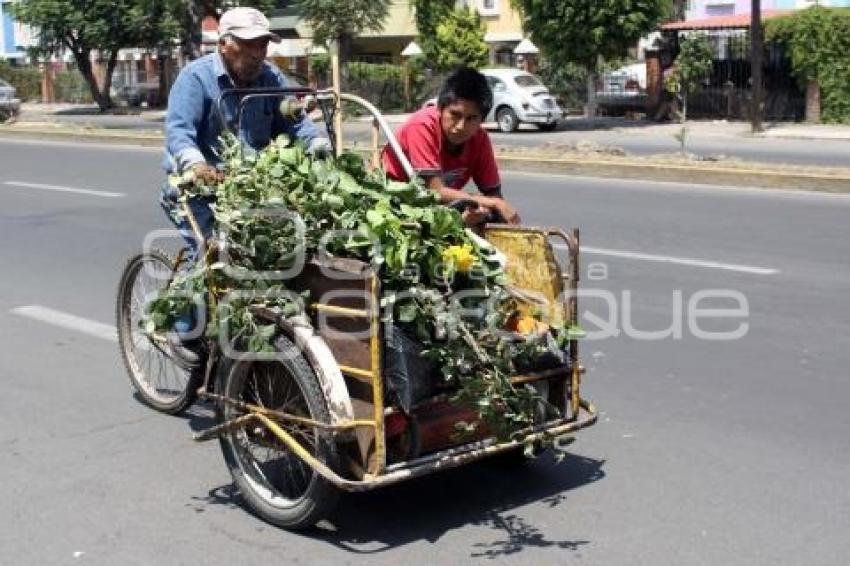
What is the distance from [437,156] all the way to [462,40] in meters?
35.1

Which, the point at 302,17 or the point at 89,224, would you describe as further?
the point at 302,17

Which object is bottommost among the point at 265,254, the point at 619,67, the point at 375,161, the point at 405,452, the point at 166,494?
the point at 166,494

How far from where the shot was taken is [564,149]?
19.1 metres

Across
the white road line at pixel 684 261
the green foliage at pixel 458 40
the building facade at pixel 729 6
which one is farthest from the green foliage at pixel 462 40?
the white road line at pixel 684 261

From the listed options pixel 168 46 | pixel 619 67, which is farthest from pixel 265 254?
pixel 168 46

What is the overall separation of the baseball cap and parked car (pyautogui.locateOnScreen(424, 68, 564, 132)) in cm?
2409

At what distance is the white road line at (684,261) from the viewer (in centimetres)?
905

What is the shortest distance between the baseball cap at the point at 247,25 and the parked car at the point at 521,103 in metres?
24.1

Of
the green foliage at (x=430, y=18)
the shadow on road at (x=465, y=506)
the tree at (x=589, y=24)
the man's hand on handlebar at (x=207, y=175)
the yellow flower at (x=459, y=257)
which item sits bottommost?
the shadow on road at (x=465, y=506)

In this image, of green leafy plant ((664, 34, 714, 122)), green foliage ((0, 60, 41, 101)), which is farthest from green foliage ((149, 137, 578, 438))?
green foliage ((0, 60, 41, 101))

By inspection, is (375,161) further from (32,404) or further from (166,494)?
(32,404)

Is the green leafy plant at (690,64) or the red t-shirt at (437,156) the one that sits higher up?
the green leafy plant at (690,64)

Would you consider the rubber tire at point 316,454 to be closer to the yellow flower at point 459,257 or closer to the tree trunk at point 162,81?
the yellow flower at point 459,257

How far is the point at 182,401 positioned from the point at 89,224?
7.32 metres
